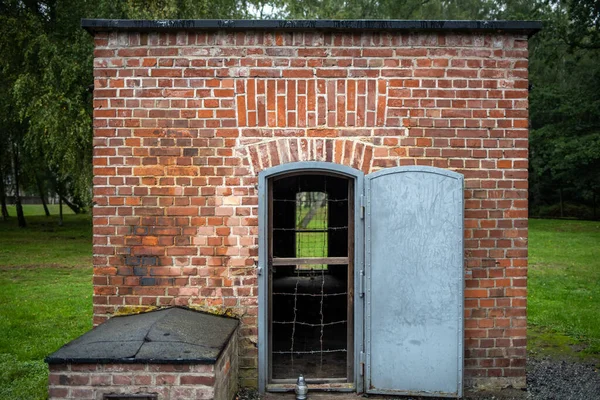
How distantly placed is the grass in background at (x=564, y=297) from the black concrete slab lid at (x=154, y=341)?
4365 millimetres

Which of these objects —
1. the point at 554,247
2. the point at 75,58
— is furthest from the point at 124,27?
the point at 554,247

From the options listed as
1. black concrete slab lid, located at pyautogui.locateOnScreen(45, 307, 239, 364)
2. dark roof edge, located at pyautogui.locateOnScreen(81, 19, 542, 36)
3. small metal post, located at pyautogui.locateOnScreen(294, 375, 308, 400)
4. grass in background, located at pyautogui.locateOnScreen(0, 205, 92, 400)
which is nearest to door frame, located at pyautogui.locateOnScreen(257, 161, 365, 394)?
small metal post, located at pyautogui.locateOnScreen(294, 375, 308, 400)

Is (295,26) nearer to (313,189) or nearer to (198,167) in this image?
(198,167)

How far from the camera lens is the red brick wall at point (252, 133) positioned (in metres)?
5.18

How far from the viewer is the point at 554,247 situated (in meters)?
19.0

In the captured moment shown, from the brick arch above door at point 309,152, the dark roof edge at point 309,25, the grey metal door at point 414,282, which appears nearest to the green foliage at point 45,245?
the dark roof edge at point 309,25

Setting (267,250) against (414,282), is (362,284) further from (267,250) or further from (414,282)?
(267,250)

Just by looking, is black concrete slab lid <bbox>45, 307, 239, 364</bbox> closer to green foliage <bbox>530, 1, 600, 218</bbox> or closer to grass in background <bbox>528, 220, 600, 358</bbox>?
grass in background <bbox>528, 220, 600, 358</bbox>

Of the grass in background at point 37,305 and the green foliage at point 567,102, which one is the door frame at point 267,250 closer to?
the grass in background at point 37,305

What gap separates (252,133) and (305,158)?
1.76ft

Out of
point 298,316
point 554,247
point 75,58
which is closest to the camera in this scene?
point 298,316

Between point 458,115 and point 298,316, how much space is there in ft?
13.2

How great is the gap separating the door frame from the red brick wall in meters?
0.08

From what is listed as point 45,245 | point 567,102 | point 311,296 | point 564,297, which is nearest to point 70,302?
point 311,296
